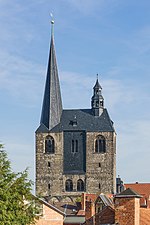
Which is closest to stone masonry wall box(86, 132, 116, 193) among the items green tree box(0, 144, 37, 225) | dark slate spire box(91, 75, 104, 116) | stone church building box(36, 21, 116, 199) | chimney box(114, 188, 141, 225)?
stone church building box(36, 21, 116, 199)

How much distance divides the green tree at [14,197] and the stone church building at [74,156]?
195 ft

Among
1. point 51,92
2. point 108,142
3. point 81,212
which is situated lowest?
point 81,212

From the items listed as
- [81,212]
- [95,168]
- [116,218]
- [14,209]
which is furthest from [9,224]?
[95,168]

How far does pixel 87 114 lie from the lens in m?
102

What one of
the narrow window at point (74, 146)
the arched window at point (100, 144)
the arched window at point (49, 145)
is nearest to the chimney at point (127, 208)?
the arched window at point (100, 144)

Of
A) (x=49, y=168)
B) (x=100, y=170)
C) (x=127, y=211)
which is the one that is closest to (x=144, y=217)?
(x=127, y=211)

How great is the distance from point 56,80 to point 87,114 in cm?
698

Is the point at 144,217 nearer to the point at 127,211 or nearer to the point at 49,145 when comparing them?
the point at 127,211

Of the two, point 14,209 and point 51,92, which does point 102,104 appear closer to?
point 51,92

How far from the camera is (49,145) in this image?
319 ft

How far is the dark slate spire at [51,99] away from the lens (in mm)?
98812

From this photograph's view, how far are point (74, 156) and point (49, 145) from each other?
3.96 meters

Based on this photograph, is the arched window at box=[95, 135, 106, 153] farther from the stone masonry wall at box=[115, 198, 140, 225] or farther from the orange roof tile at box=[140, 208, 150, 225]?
the stone masonry wall at box=[115, 198, 140, 225]

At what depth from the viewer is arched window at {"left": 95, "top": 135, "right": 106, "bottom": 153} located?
318ft
